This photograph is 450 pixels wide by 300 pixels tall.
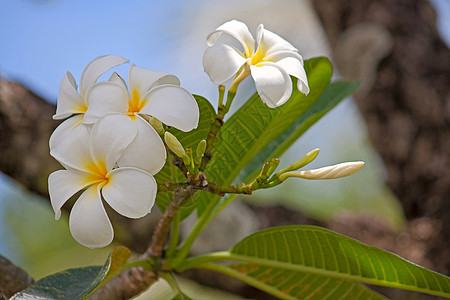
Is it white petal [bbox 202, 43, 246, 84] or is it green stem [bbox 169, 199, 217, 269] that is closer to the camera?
white petal [bbox 202, 43, 246, 84]

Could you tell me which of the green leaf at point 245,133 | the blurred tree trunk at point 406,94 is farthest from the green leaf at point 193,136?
the blurred tree trunk at point 406,94

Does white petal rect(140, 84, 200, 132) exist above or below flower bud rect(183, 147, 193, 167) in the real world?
above

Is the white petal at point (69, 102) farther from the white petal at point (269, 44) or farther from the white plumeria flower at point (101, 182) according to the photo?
the white petal at point (269, 44)

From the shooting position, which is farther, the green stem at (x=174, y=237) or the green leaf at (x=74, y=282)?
the green stem at (x=174, y=237)

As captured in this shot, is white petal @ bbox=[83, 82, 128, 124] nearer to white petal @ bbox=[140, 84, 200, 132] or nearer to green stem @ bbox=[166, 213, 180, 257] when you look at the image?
white petal @ bbox=[140, 84, 200, 132]

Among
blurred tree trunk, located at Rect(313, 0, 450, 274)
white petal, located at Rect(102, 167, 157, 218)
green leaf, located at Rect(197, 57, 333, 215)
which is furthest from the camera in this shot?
blurred tree trunk, located at Rect(313, 0, 450, 274)

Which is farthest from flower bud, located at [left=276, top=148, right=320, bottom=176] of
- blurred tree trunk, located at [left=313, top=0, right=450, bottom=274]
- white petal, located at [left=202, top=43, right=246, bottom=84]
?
blurred tree trunk, located at [left=313, top=0, right=450, bottom=274]
